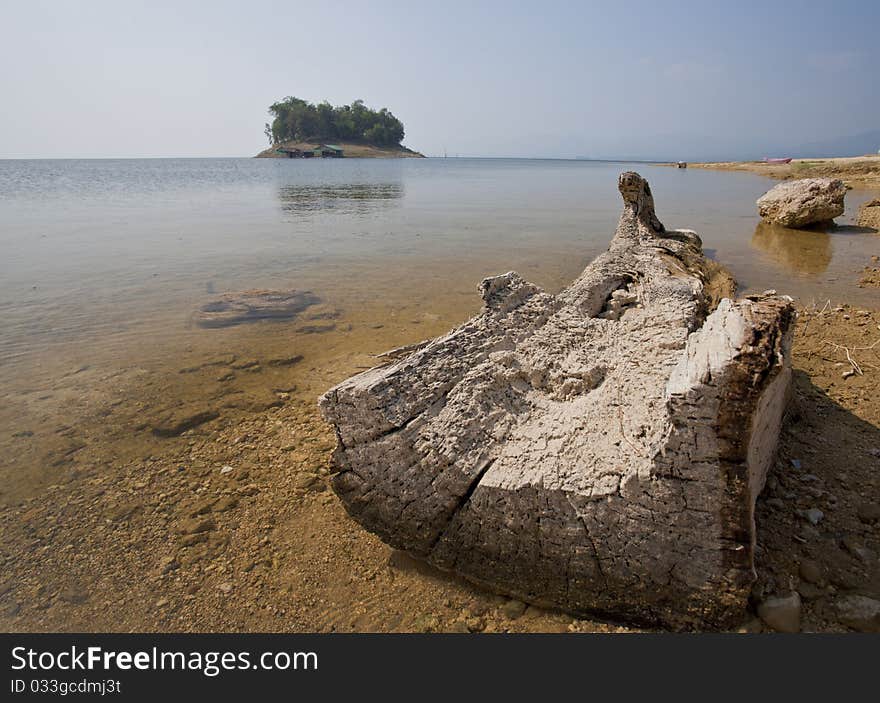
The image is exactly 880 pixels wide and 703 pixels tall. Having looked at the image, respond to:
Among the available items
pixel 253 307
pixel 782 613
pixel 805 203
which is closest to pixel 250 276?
pixel 253 307

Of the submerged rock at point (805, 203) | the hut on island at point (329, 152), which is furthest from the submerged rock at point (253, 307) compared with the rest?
the hut on island at point (329, 152)

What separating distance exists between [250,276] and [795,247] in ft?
39.8

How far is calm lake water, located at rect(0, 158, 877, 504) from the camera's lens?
16.4ft

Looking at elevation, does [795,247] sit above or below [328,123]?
below

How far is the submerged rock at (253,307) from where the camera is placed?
7023mm

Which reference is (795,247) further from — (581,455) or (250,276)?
(250,276)

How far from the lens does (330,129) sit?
354 ft

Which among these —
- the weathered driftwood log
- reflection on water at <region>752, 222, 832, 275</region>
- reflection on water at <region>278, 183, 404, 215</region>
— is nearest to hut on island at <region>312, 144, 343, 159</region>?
reflection on water at <region>278, 183, 404, 215</region>

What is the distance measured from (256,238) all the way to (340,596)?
41.9 ft

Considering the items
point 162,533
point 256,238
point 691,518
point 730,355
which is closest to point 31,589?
point 162,533

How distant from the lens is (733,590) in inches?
82.0

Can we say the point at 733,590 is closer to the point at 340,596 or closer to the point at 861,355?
the point at 340,596

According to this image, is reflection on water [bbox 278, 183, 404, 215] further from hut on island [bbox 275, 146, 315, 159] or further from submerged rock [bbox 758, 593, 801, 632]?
hut on island [bbox 275, 146, 315, 159]

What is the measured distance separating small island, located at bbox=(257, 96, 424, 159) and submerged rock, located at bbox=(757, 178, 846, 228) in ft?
319
